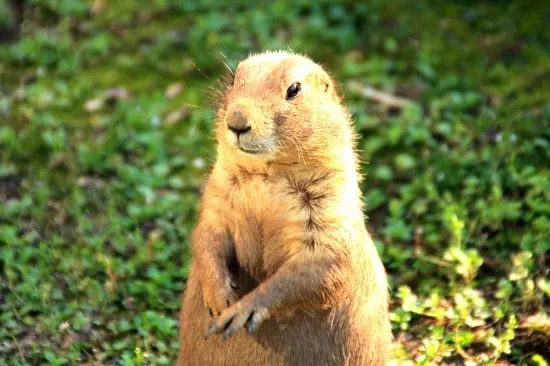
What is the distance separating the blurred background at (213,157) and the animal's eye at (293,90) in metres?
0.53

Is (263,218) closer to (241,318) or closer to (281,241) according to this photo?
(281,241)

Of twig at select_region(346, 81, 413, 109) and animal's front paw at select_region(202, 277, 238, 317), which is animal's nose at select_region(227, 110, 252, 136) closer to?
animal's front paw at select_region(202, 277, 238, 317)

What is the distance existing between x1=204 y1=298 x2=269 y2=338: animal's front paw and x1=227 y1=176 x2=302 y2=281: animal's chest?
8.6 inches

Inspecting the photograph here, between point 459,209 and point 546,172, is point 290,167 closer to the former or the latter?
point 459,209

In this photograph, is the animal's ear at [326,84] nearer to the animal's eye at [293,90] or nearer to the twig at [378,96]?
the animal's eye at [293,90]

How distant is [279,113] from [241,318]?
0.79m

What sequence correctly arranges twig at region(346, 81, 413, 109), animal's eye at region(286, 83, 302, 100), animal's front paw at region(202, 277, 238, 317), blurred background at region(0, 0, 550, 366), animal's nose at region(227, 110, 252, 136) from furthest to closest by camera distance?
twig at region(346, 81, 413, 109) → blurred background at region(0, 0, 550, 366) → animal's eye at region(286, 83, 302, 100) → animal's front paw at region(202, 277, 238, 317) → animal's nose at region(227, 110, 252, 136)

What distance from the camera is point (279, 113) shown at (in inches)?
160

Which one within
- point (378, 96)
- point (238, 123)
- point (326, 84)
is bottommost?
point (238, 123)

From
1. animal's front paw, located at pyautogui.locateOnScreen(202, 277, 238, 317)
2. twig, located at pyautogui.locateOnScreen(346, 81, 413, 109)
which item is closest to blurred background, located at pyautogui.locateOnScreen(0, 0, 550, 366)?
twig, located at pyautogui.locateOnScreen(346, 81, 413, 109)

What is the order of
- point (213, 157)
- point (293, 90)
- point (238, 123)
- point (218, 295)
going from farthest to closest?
point (213, 157) → point (293, 90) → point (218, 295) → point (238, 123)

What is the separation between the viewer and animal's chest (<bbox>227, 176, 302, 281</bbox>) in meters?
4.07

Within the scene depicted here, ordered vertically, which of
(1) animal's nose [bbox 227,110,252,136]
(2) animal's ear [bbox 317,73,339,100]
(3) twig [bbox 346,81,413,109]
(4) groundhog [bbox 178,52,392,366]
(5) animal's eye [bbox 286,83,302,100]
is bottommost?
(4) groundhog [bbox 178,52,392,366]

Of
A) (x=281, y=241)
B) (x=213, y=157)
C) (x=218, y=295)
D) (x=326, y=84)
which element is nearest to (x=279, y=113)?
(x=326, y=84)
